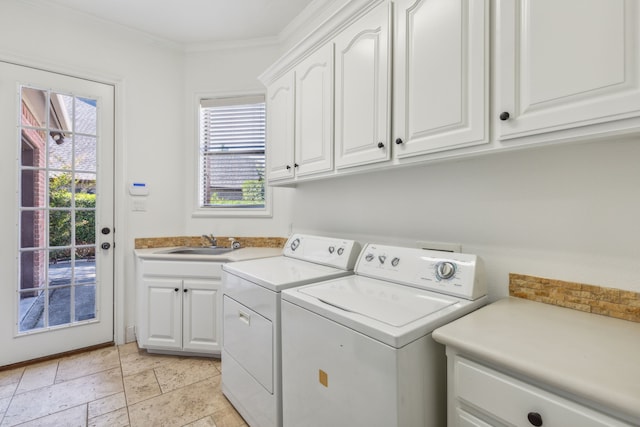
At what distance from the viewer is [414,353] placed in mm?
908

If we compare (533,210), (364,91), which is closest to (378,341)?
(533,210)

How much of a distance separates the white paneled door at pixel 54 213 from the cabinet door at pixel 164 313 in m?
0.52

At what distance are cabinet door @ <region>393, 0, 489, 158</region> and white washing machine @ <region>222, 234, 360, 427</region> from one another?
789 mm

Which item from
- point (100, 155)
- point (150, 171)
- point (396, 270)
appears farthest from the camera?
point (150, 171)

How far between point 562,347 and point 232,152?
2.81 metres

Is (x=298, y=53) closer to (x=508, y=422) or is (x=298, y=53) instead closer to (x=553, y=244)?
(x=553, y=244)

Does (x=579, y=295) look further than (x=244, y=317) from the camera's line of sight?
No

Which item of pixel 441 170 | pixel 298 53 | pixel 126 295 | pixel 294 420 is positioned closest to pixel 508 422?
pixel 294 420

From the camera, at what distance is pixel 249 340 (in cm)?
158

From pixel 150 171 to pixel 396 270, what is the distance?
2468 mm

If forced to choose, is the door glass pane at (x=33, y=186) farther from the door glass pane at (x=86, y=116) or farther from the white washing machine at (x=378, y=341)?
the white washing machine at (x=378, y=341)

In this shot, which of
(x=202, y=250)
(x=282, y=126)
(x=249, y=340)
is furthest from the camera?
(x=202, y=250)

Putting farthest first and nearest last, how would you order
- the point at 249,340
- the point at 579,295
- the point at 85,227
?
the point at 85,227 < the point at 249,340 < the point at 579,295

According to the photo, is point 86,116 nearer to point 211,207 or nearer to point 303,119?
point 211,207
